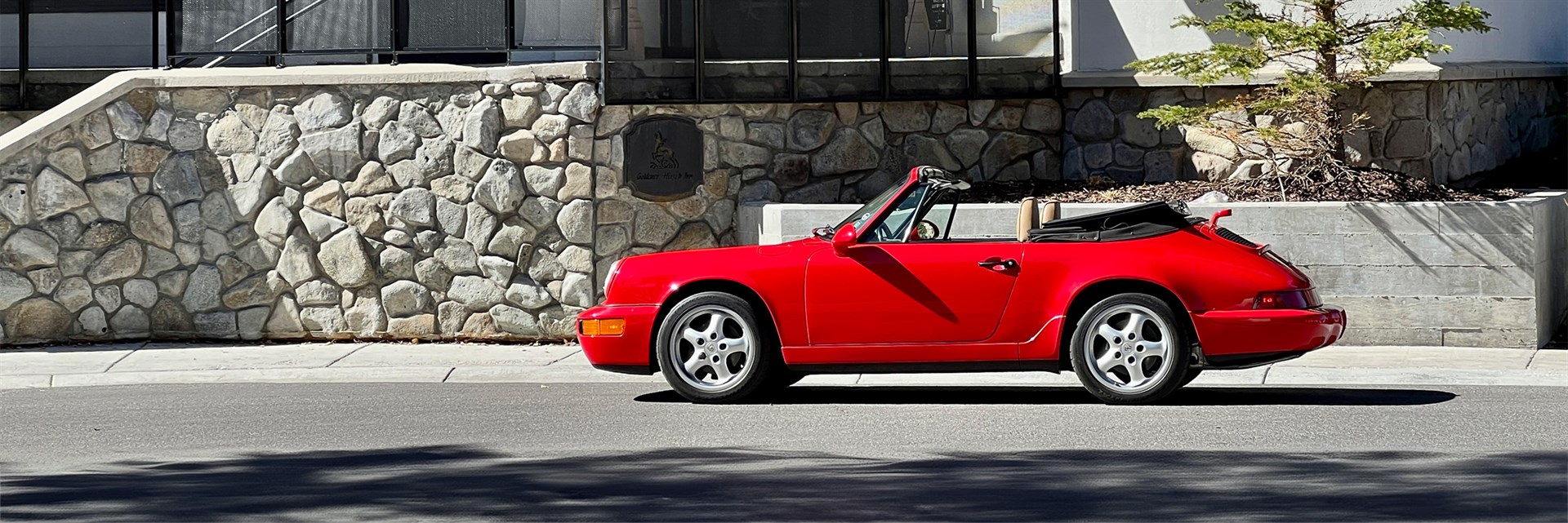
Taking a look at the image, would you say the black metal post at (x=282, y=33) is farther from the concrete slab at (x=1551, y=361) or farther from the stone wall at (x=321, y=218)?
the concrete slab at (x=1551, y=361)

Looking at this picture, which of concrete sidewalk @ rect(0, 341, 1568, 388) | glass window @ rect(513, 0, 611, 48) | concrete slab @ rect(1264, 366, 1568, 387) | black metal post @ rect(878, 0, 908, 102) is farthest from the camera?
black metal post @ rect(878, 0, 908, 102)

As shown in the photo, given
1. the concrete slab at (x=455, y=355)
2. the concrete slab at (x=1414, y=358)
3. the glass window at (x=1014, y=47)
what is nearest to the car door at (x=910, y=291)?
the concrete slab at (x=1414, y=358)

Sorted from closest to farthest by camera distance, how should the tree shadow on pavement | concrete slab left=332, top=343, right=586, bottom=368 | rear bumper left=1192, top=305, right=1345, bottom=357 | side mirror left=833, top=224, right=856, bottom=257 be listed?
the tree shadow on pavement, rear bumper left=1192, top=305, right=1345, bottom=357, side mirror left=833, top=224, right=856, bottom=257, concrete slab left=332, top=343, right=586, bottom=368

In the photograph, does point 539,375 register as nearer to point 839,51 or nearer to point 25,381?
point 25,381

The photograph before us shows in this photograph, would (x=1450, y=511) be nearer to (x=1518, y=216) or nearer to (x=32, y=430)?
(x=1518, y=216)

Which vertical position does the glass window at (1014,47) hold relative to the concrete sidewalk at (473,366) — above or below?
above

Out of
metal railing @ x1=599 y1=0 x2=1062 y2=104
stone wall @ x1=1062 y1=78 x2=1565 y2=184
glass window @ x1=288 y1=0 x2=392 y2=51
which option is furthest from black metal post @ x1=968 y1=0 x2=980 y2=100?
glass window @ x1=288 y1=0 x2=392 y2=51

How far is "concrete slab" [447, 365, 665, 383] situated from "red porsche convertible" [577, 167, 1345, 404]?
5.22 feet

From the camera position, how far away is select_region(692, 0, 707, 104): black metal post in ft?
47.0

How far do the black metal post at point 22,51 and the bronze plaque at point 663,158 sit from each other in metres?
5.65

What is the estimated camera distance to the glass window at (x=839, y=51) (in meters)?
14.5

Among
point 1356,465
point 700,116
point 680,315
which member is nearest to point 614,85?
point 700,116

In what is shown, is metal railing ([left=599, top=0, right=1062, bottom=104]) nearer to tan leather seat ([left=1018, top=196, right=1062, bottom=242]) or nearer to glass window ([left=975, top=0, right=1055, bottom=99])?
glass window ([left=975, top=0, right=1055, bottom=99])

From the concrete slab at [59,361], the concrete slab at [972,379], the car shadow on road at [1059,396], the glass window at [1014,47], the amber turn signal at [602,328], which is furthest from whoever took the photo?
the glass window at [1014,47]
